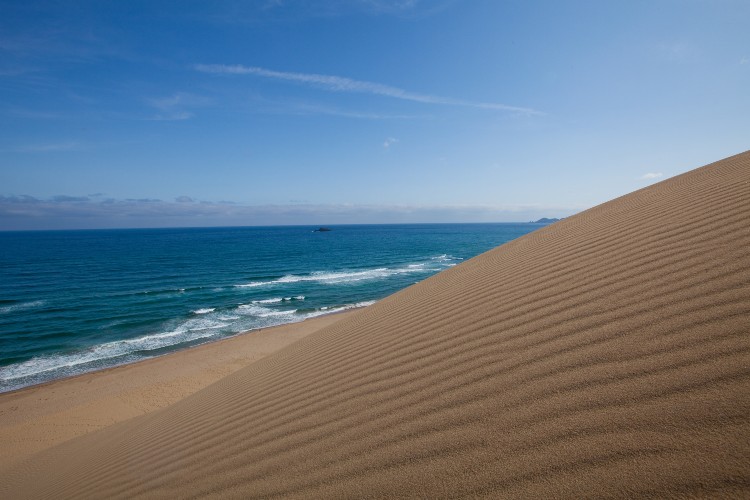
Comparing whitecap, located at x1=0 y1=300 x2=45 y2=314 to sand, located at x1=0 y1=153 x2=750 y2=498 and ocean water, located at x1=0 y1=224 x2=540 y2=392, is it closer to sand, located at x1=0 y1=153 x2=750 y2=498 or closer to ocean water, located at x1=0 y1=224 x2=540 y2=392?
ocean water, located at x1=0 y1=224 x2=540 y2=392

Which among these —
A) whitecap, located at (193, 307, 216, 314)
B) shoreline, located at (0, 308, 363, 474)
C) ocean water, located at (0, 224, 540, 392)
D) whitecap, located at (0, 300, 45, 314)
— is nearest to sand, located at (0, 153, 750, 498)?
shoreline, located at (0, 308, 363, 474)

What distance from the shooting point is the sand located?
1332 millimetres

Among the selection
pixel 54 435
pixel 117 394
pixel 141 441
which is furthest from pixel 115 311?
pixel 141 441

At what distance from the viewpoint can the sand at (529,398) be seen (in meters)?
1.33

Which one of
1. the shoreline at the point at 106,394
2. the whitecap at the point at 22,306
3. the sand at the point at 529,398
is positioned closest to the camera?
the sand at the point at 529,398

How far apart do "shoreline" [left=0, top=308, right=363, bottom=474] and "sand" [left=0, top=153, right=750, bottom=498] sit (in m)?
5.63

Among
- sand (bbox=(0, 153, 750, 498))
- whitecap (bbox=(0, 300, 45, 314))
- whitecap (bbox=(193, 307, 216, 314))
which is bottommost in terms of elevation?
whitecap (bbox=(193, 307, 216, 314))

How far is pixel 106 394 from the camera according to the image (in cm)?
1022

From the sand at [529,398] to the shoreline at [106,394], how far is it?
5632 millimetres

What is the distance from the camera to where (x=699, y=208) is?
352 centimetres

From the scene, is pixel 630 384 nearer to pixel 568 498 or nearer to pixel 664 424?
pixel 664 424

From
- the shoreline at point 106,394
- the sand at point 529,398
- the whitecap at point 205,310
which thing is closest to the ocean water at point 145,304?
the whitecap at point 205,310

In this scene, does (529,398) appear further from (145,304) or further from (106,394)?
(145,304)

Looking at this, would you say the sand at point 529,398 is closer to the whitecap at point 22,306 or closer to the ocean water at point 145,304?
the ocean water at point 145,304
